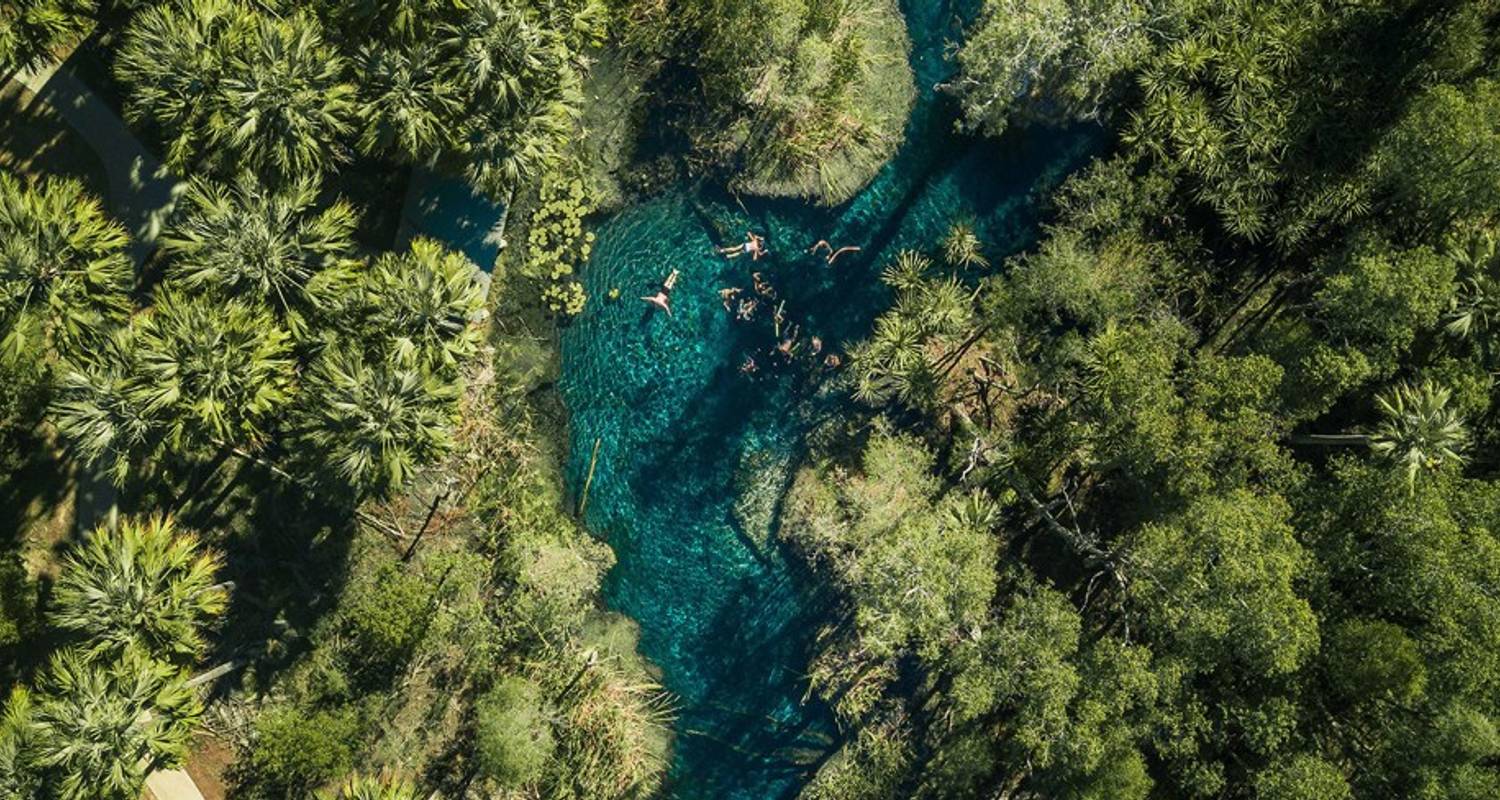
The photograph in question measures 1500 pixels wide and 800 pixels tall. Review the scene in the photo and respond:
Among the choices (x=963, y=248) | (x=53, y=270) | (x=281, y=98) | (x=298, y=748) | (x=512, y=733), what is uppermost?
(x=963, y=248)

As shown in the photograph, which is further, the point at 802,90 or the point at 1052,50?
the point at 802,90

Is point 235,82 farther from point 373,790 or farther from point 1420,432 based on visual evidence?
point 1420,432

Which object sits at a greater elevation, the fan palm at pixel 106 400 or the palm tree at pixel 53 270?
the palm tree at pixel 53 270

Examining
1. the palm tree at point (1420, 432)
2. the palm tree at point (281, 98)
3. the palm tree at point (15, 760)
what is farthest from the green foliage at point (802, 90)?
the palm tree at point (15, 760)

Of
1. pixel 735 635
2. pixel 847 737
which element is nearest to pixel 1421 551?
pixel 847 737

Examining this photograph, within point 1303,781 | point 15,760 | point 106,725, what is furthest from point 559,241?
point 1303,781

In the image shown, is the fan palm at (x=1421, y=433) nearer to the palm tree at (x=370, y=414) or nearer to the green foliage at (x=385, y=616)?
the palm tree at (x=370, y=414)

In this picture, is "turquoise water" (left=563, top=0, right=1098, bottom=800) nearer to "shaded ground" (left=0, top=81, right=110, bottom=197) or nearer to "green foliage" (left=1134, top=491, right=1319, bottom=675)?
"green foliage" (left=1134, top=491, right=1319, bottom=675)
